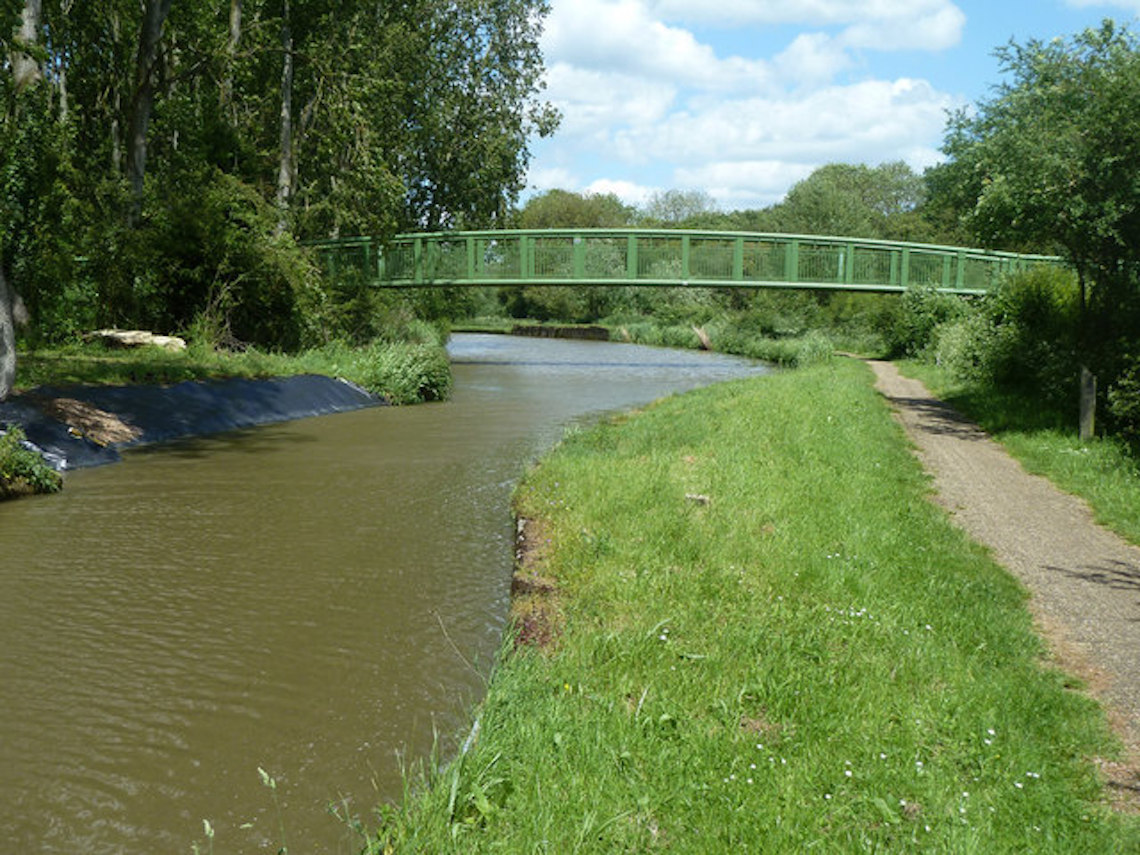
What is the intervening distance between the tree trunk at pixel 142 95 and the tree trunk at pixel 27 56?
2245 mm

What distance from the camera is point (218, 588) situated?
23.9 feet

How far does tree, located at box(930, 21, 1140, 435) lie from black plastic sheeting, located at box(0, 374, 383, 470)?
1244cm

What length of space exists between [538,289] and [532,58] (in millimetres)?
30389

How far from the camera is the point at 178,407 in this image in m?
15.1

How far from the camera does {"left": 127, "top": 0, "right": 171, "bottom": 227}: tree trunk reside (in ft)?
62.2

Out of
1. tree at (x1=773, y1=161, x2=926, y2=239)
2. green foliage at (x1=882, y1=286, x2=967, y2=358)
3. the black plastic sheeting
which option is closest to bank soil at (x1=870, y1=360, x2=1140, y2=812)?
the black plastic sheeting

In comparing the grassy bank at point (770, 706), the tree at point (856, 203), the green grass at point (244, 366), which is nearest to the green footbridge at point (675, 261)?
the green grass at point (244, 366)

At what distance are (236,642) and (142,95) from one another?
1778cm

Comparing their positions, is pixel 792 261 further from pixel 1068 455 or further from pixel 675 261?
pixel 1068 455

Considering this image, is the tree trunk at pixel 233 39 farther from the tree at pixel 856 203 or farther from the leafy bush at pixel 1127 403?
the tree at pixel 856 203

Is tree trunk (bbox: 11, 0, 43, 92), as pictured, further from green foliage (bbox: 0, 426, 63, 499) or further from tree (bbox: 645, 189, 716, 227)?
tree (bbox: 645, 189, 716, 227)

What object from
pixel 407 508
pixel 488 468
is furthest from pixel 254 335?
pixel 407 508

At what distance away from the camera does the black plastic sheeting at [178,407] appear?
11945 mm

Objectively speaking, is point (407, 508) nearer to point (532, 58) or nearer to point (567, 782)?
point (567, 782)
